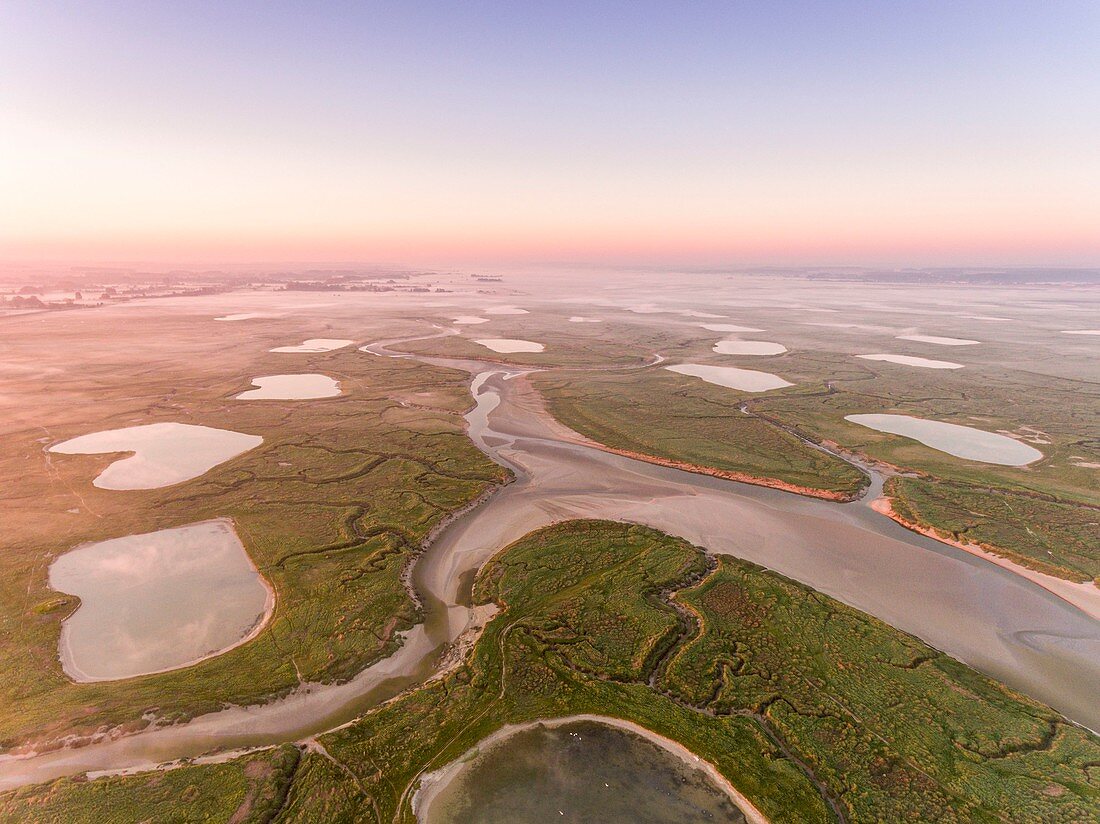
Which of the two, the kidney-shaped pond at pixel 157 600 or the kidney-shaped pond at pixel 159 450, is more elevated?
the kidney-shaped pond at pixel 159 450

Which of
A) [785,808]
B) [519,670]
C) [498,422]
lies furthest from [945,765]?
[498,422]

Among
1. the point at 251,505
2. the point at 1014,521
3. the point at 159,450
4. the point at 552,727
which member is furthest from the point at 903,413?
the point at 159,450

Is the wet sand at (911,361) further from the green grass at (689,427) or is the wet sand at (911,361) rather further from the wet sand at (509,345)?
the wet sand at (509,345)

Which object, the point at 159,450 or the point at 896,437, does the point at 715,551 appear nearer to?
the point at 896,437

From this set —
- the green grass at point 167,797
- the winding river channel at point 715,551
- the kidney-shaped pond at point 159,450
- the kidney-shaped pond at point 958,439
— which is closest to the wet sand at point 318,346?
the kidney-shaped pond at point 159,450

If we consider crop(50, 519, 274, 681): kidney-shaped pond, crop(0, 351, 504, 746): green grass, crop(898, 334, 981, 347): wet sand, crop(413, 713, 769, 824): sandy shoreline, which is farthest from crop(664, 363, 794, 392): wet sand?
crop(50, 519, 274, 681): kidney-shaped pond

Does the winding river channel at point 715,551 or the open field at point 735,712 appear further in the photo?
the winding river channel at point 715,551
